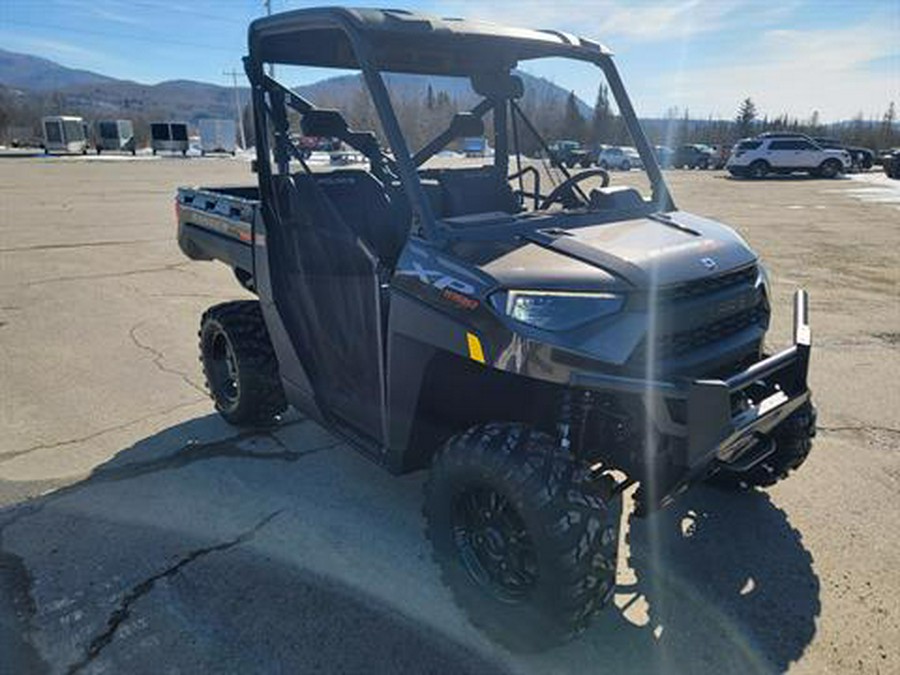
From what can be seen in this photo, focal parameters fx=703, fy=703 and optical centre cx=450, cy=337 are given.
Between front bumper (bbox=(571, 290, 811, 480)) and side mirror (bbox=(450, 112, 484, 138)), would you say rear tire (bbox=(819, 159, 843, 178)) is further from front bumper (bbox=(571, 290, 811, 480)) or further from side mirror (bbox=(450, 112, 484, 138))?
front bumper (bbox=(571, 290, 811, 480))

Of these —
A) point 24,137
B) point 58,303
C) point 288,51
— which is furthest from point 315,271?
point 24,137

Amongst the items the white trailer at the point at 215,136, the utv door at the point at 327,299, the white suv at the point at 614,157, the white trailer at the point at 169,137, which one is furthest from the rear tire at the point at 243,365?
the white trailer at the point at 215,136

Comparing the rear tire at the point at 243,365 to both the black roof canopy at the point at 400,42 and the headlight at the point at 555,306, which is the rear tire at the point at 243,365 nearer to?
the black roof canopy at the point at 400,42

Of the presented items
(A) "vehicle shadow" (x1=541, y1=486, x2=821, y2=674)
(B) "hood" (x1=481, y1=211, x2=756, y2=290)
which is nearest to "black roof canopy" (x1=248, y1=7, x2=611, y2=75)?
→ (B) "hood" (x1=481, y1=211, x2=756, y2=290)

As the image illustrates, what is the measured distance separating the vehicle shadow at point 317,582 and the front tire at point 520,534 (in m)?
0.17

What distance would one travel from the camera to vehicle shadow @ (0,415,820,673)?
260 cm

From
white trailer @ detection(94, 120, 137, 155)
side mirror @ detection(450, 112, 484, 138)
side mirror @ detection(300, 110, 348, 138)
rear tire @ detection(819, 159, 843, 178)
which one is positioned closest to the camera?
side mirror @ detection(300, 110, 348, 138)

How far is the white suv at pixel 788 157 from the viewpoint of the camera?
30.1 m

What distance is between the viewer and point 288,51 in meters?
3.63

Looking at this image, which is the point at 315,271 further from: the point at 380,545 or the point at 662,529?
the point at 662,529

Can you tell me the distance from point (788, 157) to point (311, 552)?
Answer: 32389 millimetres

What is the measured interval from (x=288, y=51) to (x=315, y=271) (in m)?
1.15

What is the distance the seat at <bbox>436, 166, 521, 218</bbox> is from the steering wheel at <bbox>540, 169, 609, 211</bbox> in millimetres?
184

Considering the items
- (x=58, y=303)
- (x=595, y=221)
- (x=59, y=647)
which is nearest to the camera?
(x=59, y=647)
